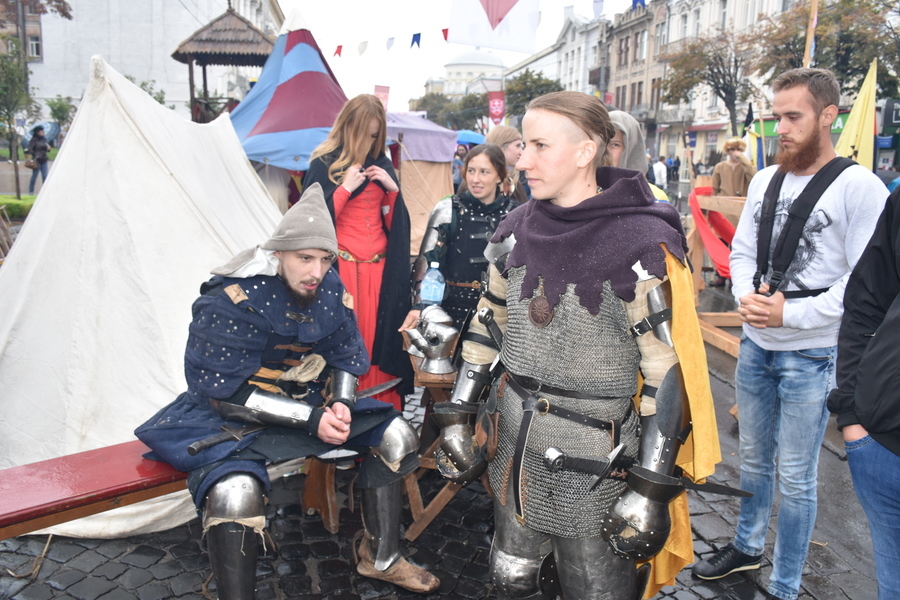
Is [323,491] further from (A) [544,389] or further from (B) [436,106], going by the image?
(B) [436,106]

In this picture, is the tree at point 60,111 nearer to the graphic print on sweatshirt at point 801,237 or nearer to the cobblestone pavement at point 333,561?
the cobblestone pavement at point 333,561

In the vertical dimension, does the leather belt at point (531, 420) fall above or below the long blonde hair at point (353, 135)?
below

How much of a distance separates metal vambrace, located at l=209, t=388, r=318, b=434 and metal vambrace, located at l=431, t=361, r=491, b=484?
0.62 m

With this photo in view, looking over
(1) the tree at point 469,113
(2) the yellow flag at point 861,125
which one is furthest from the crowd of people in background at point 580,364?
(1) the tree at point 469,113

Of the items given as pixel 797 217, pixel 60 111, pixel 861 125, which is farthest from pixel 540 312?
pixel 60 111

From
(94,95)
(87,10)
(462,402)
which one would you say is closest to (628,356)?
(462,402)

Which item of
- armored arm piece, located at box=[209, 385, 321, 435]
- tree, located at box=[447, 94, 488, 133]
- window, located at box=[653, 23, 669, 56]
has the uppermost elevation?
window, located at box=[653, 23, 669, 56]

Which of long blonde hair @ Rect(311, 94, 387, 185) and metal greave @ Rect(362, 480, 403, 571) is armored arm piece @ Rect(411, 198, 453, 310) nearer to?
long blonde hair @ Rect(311, 94, 387, 185)

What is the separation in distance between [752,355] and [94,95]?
13.0ft

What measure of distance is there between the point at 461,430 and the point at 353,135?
224cm

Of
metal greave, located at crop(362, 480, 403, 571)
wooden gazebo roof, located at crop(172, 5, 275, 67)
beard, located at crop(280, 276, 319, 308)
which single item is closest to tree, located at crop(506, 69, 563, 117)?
wooden gazebo roof, located at crop(172, 5, 275, 67)

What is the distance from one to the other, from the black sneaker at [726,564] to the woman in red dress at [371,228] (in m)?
1.86

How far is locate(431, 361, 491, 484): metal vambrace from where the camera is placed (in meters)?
2.13

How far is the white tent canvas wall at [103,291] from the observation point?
3.49 meters
